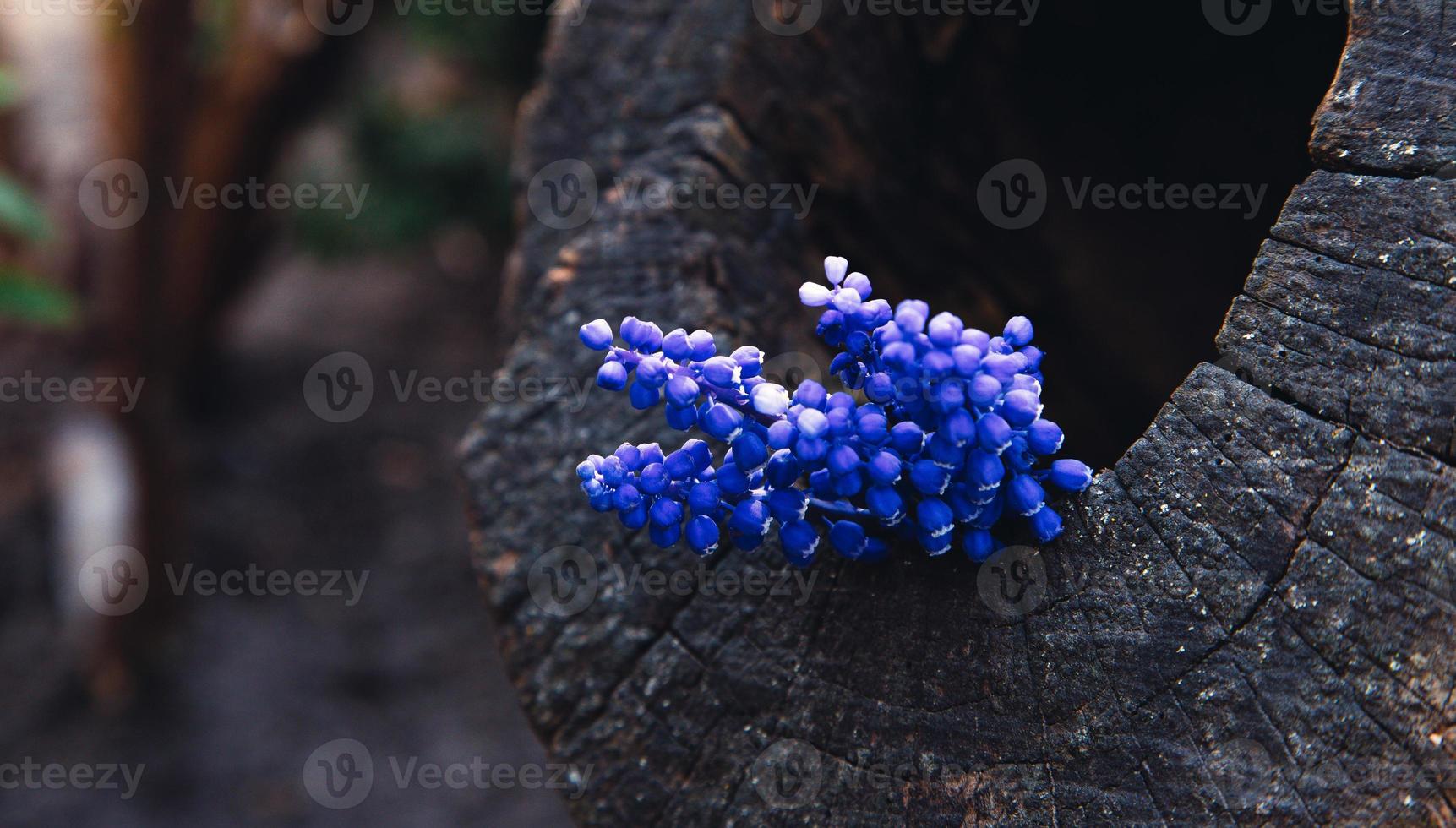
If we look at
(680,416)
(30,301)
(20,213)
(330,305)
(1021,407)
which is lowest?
(330,305)

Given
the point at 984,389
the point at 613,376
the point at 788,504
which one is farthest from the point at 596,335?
the point at 984,389

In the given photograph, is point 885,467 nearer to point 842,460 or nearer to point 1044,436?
point 842,460

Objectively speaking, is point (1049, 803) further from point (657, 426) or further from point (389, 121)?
point (389, 121)

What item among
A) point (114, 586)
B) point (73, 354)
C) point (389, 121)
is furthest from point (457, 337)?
point (114, 586)

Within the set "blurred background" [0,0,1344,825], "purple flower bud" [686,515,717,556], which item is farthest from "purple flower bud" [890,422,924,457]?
"blurred background" [0,0,1344,825]

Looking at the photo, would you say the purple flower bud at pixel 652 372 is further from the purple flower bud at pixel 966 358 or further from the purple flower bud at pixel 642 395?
the purple flower bud at pixel 966 358

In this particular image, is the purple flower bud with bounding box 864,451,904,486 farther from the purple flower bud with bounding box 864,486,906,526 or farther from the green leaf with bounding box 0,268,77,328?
the green leaf with bounding box 0,268,77,328
